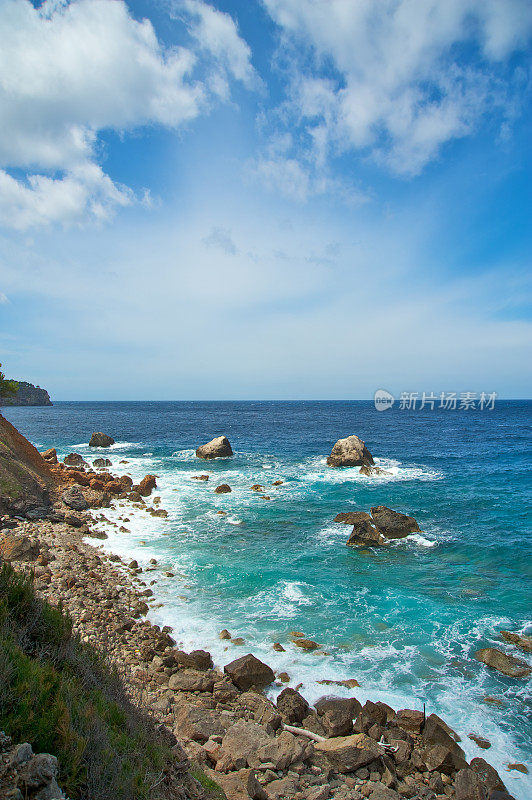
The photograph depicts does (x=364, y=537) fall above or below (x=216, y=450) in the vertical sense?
below

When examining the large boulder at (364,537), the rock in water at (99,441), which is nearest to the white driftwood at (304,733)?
the large boulder at (364,537)

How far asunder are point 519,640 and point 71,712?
1481 centimetres

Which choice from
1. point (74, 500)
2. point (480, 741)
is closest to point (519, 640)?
point (480, 741)

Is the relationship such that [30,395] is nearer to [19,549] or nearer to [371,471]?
[371,471]

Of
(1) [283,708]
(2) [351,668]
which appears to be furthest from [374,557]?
(1) [283,708]

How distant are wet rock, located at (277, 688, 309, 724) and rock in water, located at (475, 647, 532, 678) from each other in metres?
6.50

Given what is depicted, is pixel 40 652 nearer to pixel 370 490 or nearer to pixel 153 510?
pixel 153 510

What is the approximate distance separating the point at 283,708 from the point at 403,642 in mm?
5550

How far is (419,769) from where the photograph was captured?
29.6 ft

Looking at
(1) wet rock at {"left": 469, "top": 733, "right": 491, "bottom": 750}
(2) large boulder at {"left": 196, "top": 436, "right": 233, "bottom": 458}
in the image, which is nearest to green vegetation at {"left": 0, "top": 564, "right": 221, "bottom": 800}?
(1) wet rock at {"left": 469, "top": 733, "right": 491, "bottom": 750}

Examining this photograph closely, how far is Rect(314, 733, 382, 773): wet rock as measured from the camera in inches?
338

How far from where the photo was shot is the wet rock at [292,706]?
10117 mm

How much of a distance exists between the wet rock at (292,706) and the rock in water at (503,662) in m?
6.50

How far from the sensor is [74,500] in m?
25.5
